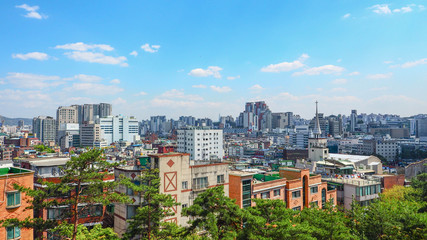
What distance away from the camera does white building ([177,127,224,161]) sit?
160m

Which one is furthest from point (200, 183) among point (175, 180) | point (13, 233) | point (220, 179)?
point (13, 233)

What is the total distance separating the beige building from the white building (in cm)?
12539

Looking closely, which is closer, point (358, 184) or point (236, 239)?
point (236, 239)

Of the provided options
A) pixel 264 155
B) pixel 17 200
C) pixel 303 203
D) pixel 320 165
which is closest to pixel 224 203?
pixel 17 200

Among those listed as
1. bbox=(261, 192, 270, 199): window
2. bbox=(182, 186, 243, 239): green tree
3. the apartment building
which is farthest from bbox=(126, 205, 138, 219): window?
bbox=(261, 192, 270, 199): window

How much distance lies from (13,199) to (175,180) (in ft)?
47.5

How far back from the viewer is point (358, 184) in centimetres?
4738

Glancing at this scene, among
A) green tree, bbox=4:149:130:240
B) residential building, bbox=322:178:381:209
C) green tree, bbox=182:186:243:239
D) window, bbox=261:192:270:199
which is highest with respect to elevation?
green tree, bbox=4:149:130:240

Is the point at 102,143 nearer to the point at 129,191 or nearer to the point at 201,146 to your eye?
the point at 201,146

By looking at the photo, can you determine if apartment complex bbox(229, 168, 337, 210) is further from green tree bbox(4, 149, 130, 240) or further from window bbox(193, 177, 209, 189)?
green tree bbox(4, 149, 130, 240)

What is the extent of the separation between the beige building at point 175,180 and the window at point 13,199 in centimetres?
964

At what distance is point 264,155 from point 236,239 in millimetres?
161944

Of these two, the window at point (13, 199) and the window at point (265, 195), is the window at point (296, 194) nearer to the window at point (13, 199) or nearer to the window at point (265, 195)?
the window at point (265, 195)

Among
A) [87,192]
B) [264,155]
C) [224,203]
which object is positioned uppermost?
[87,192]
